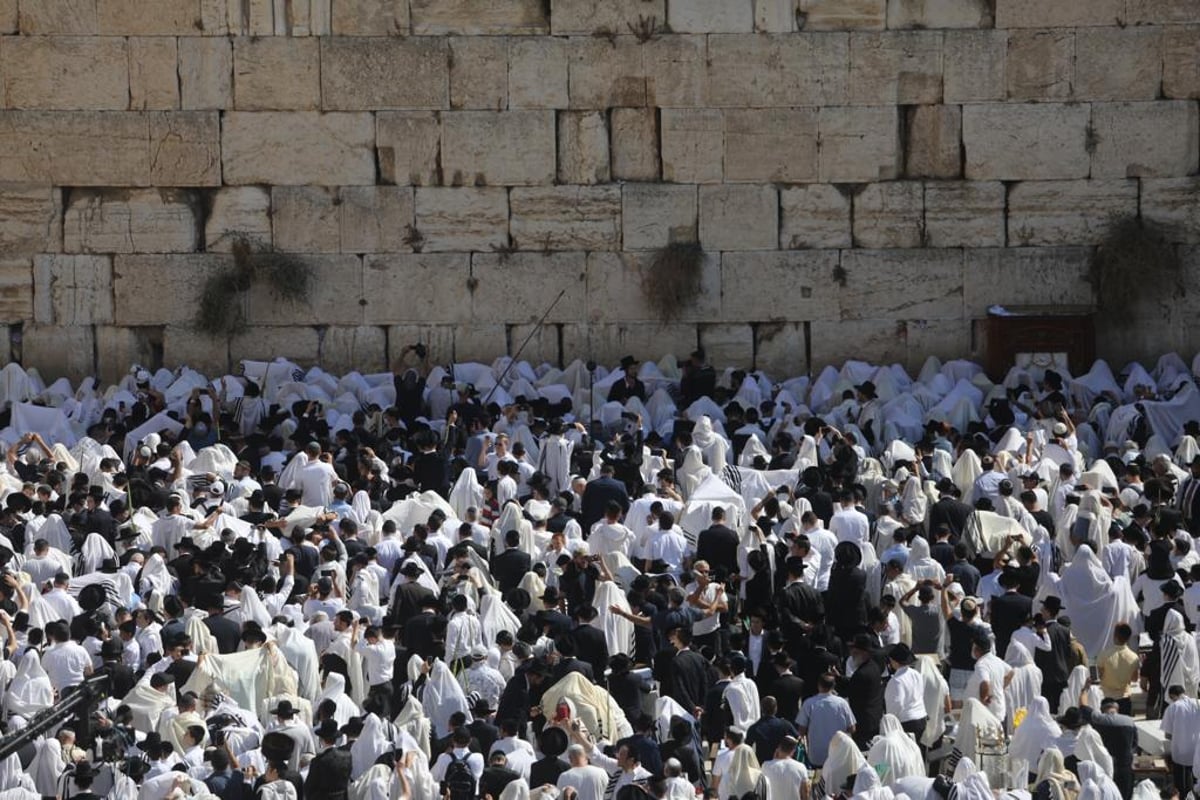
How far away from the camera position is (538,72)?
28.3 m

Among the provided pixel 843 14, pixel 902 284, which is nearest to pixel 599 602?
pixel 902 284

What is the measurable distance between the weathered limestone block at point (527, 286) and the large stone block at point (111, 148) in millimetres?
3136

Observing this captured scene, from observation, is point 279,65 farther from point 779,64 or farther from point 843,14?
point 843,14

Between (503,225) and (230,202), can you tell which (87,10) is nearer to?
(230,202)

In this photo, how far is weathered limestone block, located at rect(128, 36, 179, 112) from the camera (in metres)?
28.4

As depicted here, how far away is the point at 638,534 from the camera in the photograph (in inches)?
862

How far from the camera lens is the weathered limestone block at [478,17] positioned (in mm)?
28250

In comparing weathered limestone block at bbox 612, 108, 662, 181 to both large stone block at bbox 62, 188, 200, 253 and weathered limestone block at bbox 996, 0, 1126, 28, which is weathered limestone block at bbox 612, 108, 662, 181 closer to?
weathered limestone block at bbox 996, 0, 1126, 28

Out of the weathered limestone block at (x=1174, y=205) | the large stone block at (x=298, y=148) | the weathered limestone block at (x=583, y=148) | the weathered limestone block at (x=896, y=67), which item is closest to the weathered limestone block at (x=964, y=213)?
the weathered limestone block at (x=896, y=67)

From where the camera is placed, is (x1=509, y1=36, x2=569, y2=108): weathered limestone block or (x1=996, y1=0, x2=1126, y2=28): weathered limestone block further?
(x1=509, y1=36, x2=569, y2=108): weathered limestone block

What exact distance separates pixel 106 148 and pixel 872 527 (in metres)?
10.5

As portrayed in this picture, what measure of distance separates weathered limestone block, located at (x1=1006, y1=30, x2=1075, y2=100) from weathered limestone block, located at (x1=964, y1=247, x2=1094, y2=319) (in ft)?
5.61

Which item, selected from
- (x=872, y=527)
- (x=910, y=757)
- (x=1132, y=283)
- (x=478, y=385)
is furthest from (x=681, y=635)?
(x=1132, y=283)

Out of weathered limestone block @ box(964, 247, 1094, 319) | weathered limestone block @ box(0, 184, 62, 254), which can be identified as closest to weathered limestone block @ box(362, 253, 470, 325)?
weathered limestone block @ box(0, 184, 62, 254)
